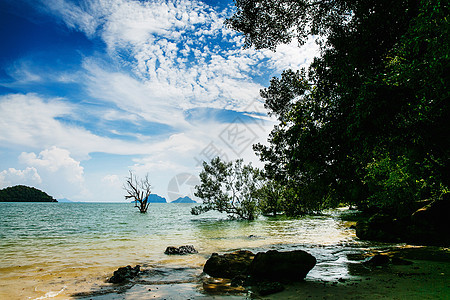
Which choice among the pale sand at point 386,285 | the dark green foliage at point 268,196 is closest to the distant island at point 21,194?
the dark green foliage at point 268,196

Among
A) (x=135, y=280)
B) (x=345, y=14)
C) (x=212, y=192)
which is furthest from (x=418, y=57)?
(x=212, y=192)

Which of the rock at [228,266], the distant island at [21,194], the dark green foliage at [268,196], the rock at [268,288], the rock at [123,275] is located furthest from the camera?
the distant island at [21,194]

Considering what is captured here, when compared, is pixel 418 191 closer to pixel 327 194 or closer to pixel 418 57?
pixel 327 194

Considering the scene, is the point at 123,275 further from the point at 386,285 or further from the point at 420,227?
the point at 420,227

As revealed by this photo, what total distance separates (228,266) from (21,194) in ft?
758

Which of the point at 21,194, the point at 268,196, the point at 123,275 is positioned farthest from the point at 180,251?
the point at 21,194

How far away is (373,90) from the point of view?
7.38m

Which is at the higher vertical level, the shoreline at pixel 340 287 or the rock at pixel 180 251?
the shoreline at pixel 340 287

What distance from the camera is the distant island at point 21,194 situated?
572 ft

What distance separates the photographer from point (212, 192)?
4350cm

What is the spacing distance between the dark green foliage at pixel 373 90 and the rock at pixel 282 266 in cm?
462

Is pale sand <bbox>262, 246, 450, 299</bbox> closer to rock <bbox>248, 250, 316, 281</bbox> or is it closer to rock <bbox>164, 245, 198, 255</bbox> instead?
rock <bbox>248, 250, 316, 281</bbox>

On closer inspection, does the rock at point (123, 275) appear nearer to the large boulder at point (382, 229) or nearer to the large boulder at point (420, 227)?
the large boulder at point (420, 227)

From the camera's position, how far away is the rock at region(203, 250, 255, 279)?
343 inches
